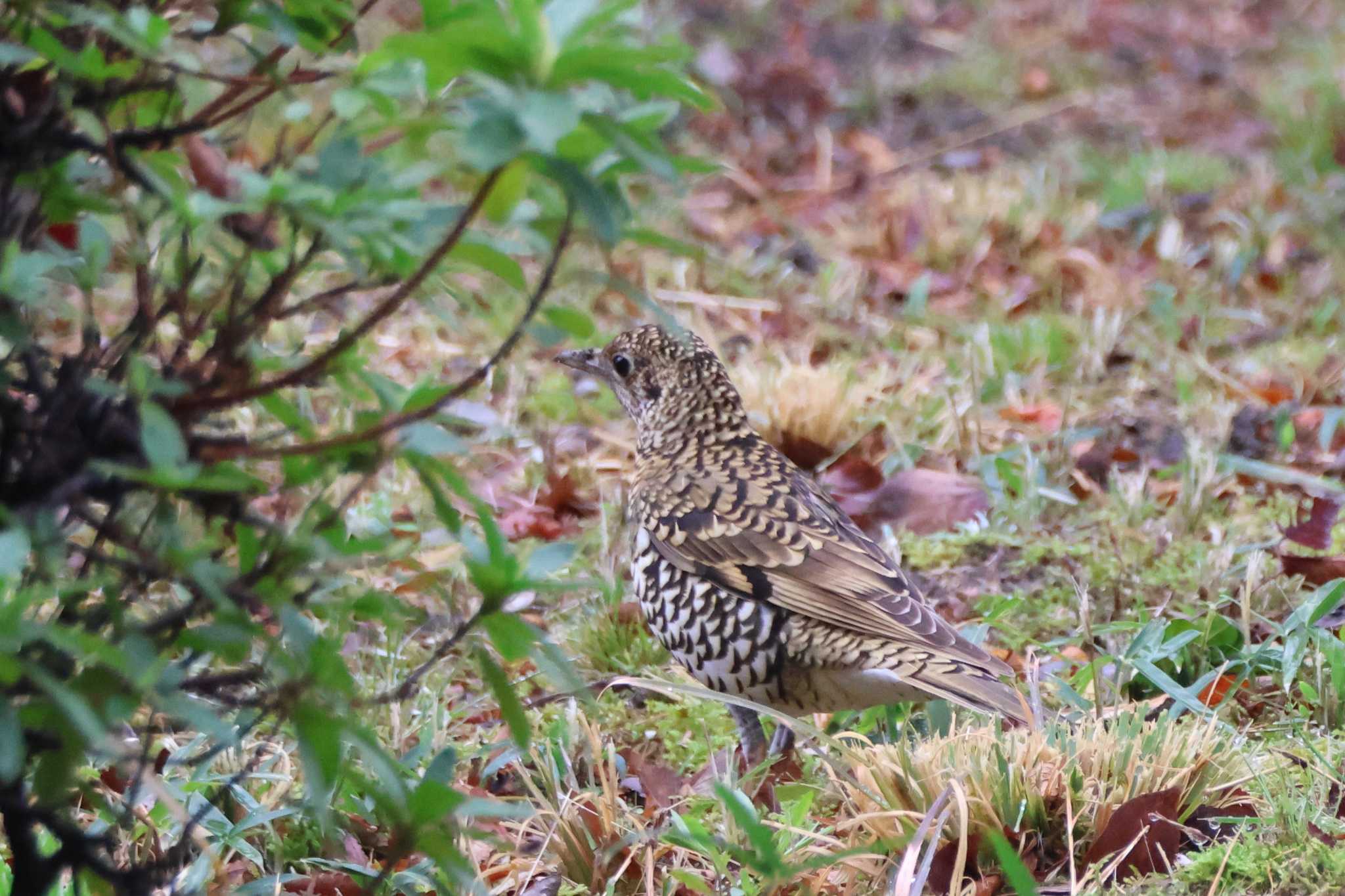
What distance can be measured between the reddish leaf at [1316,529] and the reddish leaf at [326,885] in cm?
246

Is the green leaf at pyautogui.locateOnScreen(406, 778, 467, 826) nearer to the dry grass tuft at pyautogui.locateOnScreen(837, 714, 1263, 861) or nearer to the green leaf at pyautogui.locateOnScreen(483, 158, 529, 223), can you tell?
the green leaf at pyautogui.locateOnScreen(483, 158, 529, 223)

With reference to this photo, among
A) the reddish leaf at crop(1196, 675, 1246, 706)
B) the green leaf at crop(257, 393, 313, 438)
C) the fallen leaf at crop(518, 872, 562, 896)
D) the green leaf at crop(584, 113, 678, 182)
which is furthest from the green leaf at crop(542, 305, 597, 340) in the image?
the reddish leaf at crop(1196, 675, 1246, 706)

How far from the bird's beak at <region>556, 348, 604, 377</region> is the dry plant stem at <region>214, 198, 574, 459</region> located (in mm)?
2611

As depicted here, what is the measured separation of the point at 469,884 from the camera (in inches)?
70.5

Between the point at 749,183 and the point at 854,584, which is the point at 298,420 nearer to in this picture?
the point at 854,584

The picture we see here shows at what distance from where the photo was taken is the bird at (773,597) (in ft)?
10.4

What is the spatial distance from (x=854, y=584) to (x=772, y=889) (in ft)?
3.40

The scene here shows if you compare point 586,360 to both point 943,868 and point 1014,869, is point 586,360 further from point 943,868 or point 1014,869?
point 1014,869

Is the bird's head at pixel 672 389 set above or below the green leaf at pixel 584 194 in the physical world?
below

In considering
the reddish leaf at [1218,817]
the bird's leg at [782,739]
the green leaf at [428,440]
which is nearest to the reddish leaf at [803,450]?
the bird's leg at [782,739]

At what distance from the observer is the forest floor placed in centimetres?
262

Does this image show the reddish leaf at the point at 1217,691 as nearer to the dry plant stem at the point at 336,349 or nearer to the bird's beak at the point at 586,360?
the bird's beak at the point at 586,360

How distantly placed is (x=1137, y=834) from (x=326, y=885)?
4.80ft

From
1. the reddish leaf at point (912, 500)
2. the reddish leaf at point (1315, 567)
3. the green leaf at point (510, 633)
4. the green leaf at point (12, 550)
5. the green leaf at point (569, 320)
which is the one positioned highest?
the green leaf at point (569, 320)
